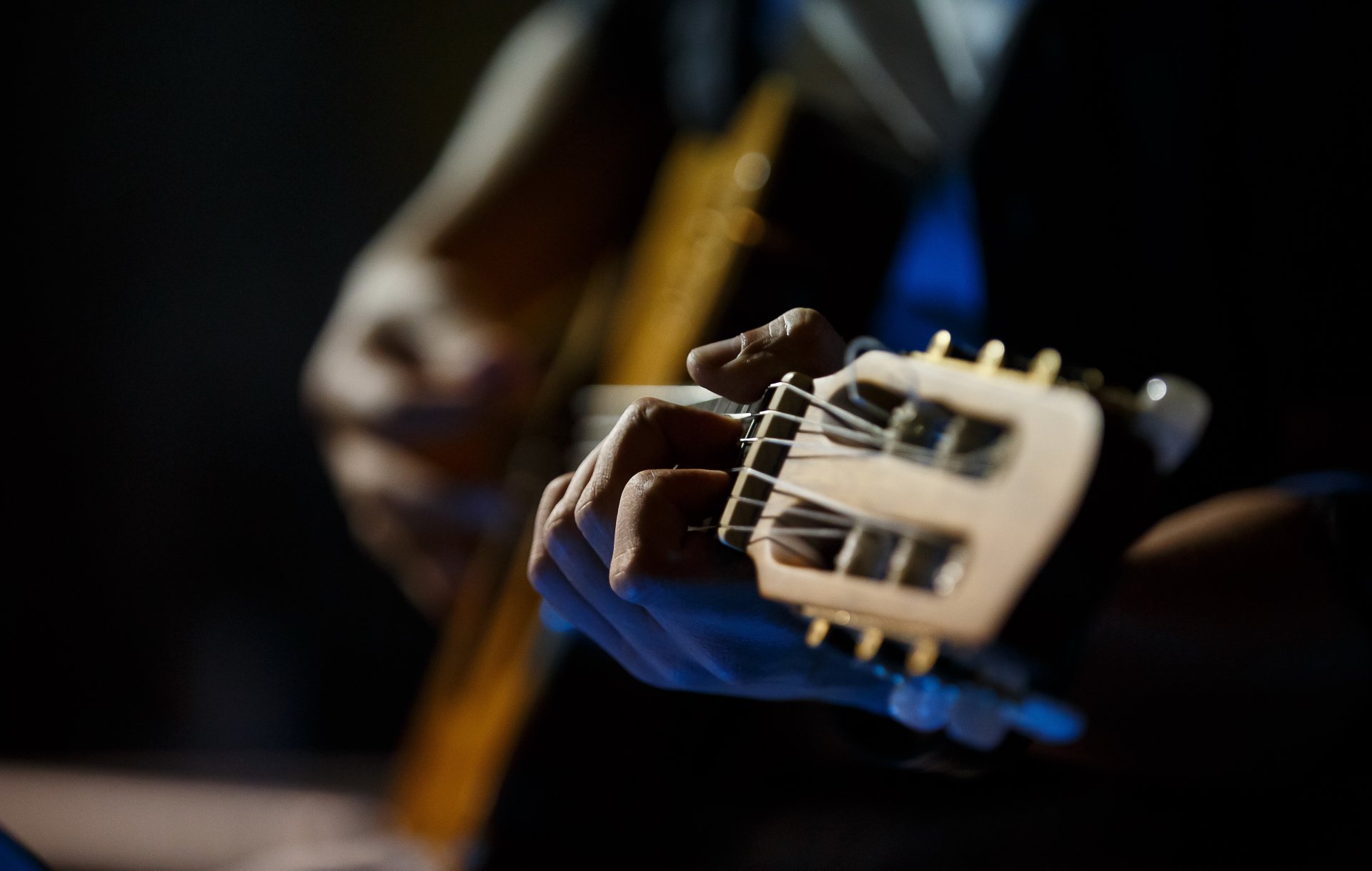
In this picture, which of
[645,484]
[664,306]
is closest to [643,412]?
[645,484]

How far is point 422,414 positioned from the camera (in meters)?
1.05

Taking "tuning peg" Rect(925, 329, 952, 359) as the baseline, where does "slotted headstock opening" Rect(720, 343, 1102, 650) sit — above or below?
below

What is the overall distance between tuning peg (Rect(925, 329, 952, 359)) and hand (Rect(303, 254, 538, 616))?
0.84 metres

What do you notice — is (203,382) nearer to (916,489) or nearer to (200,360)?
(200,360)

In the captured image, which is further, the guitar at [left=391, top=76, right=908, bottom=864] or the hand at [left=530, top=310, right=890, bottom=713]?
the guitar at [left=391, top=76, right=908, bottom=864]

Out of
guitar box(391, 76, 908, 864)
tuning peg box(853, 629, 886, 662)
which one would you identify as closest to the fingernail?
tuning peg box(853, 629, 886, 662)

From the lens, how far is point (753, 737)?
2.38 feet

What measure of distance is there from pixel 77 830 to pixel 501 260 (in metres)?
1.25

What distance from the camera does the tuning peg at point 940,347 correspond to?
26 cm

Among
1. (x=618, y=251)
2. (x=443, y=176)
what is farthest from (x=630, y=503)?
(x=443, y=176)

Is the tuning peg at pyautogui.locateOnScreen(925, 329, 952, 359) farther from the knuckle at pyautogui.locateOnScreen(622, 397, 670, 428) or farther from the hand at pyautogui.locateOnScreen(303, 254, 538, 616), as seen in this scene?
the hand at pyautogui.locateOnScreen(303, 254, 538, 616)

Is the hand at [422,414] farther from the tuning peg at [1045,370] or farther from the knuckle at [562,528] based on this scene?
the tuning peg at [1045,370]

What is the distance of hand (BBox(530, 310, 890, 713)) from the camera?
26 centimetres

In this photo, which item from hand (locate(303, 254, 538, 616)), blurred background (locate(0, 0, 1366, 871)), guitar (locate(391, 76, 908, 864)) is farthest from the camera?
blurred background (locate(0, 0, 1366, 871))
